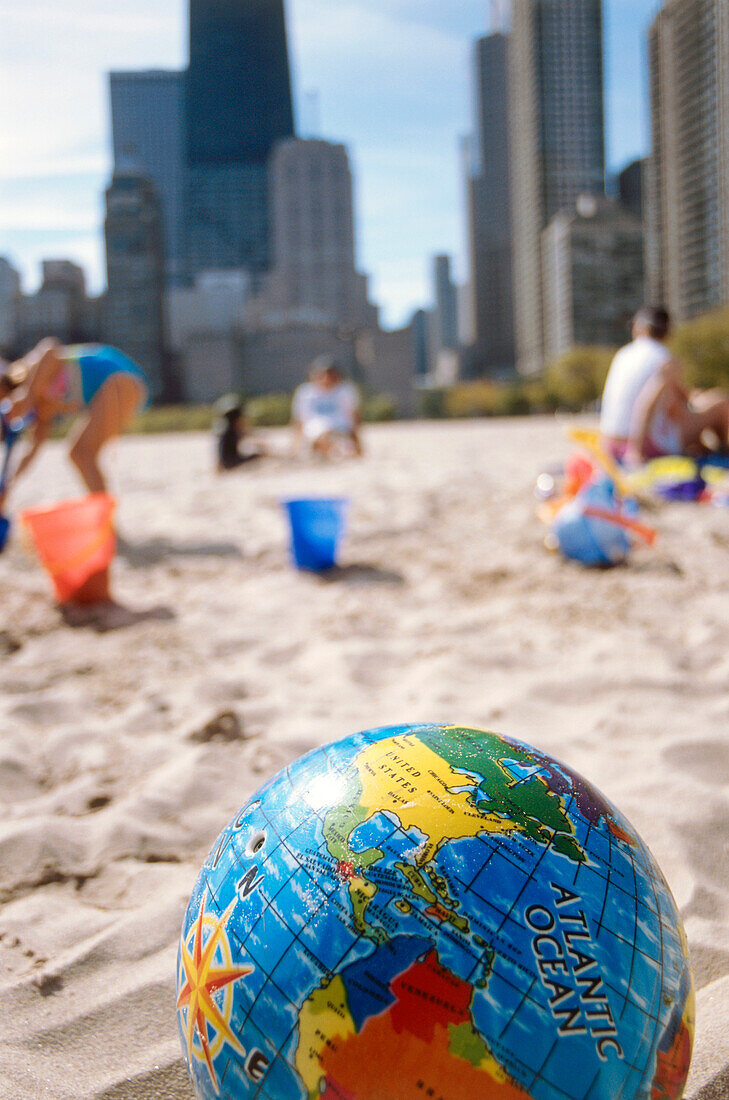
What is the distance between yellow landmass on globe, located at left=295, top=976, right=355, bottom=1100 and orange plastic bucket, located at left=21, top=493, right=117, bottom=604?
298 centimetres

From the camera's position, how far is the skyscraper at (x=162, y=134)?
12850cm

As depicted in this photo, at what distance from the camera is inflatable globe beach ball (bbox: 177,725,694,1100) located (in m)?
0.86

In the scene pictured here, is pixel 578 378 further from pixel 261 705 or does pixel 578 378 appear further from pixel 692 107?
pixel 261 705

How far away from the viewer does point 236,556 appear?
452cm

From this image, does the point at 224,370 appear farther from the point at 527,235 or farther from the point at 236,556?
the point at 236,556

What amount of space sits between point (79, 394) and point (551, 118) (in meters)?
123

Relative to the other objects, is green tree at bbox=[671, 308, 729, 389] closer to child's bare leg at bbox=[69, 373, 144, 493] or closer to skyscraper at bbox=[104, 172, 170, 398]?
child's bare leg at bbox=[69, 373, 144, 493]

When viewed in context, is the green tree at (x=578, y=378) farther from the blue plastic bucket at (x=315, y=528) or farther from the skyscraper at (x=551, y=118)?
the skyscraper at (x=551, y=118)

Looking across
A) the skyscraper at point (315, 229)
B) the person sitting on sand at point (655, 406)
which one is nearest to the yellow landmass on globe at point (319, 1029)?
the person sitting on sand at point (655, 406)

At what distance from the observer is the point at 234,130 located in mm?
141125

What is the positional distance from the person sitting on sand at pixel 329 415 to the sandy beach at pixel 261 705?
3317 millimetres

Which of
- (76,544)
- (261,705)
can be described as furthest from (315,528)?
(261,705)

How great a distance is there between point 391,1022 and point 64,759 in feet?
5.53

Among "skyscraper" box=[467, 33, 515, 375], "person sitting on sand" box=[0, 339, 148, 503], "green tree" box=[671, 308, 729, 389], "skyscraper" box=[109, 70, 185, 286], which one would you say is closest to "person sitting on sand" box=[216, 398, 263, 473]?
"person sitting on sand" box=[0, 339, 148, 503]
